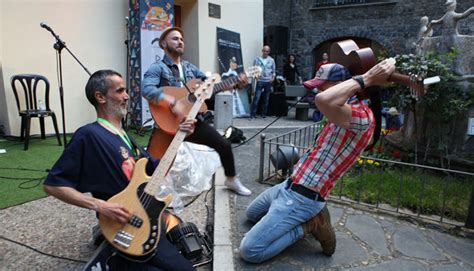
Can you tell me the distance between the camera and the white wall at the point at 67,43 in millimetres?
6004

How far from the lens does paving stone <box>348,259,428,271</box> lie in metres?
2.59

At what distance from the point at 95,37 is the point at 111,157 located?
18.6 feet

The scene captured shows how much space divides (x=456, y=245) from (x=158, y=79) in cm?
308

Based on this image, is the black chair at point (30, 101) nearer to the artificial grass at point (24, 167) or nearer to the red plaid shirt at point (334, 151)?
the artificial grass at point (24, 167)

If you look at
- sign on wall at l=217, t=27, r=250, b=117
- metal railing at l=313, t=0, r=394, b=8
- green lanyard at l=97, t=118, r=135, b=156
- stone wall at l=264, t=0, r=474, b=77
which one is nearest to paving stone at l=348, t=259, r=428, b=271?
green lanyard at l=97, t=118, r=135, b=156

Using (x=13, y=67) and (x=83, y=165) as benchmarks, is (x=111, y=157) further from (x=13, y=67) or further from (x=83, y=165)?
(x=13, y=67)

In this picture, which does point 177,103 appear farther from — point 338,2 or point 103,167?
point 338,2

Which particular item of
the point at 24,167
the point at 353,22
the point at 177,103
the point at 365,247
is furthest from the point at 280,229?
the point at 353,22

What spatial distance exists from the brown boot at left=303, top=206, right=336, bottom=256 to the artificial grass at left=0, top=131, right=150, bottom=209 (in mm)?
2917

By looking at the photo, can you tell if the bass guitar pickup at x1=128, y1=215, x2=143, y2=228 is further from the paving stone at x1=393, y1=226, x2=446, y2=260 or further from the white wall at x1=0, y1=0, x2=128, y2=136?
the white wall at x1=0, y1=0, x2=128, y2=136

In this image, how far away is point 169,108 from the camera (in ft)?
11.3

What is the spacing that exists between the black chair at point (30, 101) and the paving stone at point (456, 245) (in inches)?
219

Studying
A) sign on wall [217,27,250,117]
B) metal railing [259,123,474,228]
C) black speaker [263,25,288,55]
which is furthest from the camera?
black speaker [263,25,288,55]

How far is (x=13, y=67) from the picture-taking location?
6082 mm
